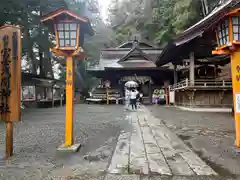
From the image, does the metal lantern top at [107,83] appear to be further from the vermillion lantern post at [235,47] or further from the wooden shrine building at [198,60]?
the vermillion lantern post at [235,47]

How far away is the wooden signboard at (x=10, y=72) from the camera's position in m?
4.87

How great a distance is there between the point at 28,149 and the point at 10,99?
137cm

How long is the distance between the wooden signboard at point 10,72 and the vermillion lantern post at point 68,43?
0.85m

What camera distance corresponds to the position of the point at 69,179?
11.7ft

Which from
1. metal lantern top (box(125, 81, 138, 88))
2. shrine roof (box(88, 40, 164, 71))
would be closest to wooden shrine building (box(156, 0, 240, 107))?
shrine roof (box(88, 40, 164, 71))

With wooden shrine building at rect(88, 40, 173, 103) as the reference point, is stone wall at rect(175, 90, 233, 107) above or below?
below

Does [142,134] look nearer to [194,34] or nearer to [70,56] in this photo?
[70,56]

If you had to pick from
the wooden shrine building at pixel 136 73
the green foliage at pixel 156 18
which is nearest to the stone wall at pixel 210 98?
the wooden shrine building at pixel 136 73

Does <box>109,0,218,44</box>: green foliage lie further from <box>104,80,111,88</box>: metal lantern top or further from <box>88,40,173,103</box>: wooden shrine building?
<box>104,80,111,88</box>: metal lantern top

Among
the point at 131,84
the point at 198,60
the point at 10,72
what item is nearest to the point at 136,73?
the point at 131,84

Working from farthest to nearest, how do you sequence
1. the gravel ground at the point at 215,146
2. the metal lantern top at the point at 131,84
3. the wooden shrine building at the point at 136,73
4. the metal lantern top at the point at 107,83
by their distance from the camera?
the metal lantern top at the point at 107,83
the metal lantern top at the point at 131,84
the wooden shrine building at the point at 136,73
the gravel ground at the point at 215,146

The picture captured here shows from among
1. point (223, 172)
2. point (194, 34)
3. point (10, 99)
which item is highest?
point (194, 34)

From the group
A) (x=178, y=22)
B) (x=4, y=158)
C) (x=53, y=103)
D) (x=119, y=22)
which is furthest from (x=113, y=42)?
(x=4, y=158)

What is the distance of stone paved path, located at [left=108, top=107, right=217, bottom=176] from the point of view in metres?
3.89
